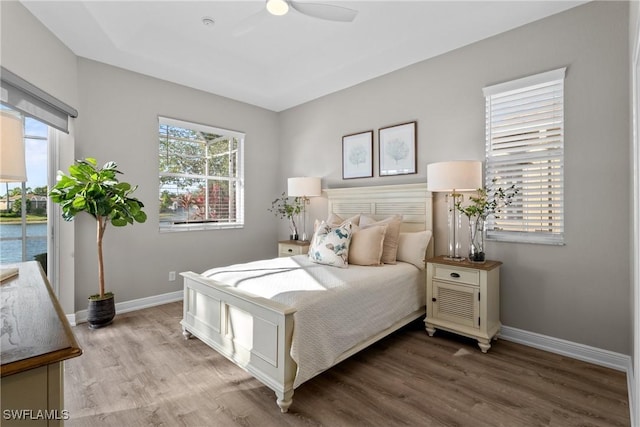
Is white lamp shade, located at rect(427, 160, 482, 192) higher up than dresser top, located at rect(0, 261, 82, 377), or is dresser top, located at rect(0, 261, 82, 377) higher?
white lamp shade, located at rect(427, 160, 482, 192)

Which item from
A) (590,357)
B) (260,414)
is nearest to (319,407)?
(260,414)

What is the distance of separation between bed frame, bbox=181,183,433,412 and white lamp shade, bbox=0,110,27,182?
1391 mm

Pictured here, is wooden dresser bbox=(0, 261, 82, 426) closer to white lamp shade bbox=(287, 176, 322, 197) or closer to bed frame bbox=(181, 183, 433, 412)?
bed frame bbox=(181, 183, 433, 412)

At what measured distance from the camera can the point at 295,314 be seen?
1.95 m

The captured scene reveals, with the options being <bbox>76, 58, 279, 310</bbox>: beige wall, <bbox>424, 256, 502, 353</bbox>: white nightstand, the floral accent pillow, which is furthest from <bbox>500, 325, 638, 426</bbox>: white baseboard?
<bbox>76, 58, 279, 310</bbox>: beige wall

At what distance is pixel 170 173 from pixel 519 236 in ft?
13.4

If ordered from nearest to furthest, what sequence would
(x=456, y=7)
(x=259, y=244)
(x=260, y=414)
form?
(x=260, y=414) → (x=456, y=7) → (x=259, y=244)

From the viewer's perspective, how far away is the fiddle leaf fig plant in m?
2.92

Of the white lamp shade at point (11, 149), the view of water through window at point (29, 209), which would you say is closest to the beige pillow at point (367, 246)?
the white lamp shade at point (11, 149)

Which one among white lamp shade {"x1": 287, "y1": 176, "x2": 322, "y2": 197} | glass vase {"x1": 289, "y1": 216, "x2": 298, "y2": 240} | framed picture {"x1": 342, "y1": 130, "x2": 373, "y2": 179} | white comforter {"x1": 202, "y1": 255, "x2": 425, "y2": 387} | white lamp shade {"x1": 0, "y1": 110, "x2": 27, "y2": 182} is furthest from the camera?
glass vase {"x1": 289, "y1": 216, "x2": 298, "y2": 240}

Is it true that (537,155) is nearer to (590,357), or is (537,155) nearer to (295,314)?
(590,357)

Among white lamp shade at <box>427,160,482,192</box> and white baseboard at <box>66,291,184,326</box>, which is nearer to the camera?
white lamp shade at <box>427,160,482,192</box>

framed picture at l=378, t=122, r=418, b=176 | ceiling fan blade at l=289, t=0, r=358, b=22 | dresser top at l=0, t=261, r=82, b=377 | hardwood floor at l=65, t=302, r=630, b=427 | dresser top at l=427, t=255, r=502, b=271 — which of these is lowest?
hardwood floor at l=65, t=302, r=630, b=427

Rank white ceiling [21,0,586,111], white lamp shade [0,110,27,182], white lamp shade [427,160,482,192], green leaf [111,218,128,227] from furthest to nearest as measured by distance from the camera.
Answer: green leaf [111,218,128,227], white lamp shade [427,160,482,192], white ceiling [21,0,586,111], white lamp shade [0,110,27,182]
